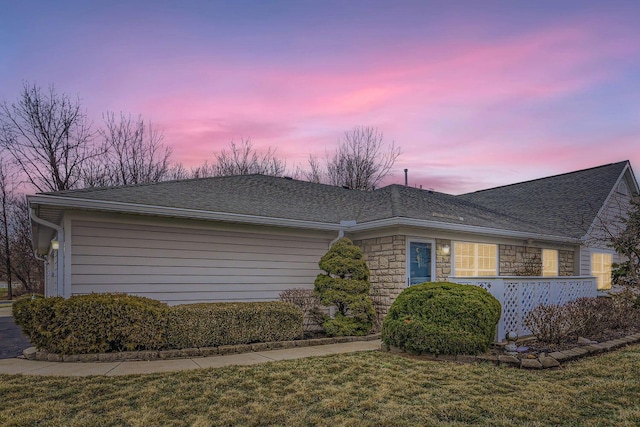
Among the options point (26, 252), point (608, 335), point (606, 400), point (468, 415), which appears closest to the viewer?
point (468, 415)

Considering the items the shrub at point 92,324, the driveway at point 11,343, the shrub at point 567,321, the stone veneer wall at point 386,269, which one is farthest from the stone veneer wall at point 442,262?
the driveway at point 11,343

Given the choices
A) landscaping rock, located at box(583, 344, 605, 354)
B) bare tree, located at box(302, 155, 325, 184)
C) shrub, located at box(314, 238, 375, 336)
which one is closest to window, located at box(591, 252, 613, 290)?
landscaping rock, located at box(583, 344, 605, 354)

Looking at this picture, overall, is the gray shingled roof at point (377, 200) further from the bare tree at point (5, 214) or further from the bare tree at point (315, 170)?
the bare tree at point (5, 214)

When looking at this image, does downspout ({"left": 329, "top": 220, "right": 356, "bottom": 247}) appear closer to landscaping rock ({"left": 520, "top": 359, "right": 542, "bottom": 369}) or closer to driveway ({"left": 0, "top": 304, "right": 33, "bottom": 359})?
landscaping rock ({"left": 520, "top": 359, "right": 542, "bottom": 369})

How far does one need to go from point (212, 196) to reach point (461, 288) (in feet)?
19.1

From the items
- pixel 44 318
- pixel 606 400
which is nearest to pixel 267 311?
pixel 44 318

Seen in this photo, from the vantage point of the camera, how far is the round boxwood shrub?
640 centimetres

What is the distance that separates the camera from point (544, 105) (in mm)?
11758

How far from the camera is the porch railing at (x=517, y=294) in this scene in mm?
7742

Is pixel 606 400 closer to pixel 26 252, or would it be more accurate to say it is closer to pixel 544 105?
pixel 544 105

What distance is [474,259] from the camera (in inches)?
430

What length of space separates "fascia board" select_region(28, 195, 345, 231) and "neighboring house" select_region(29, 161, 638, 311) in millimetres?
19

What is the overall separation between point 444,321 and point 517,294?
234cm

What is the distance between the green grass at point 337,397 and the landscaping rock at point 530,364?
0.14 m
